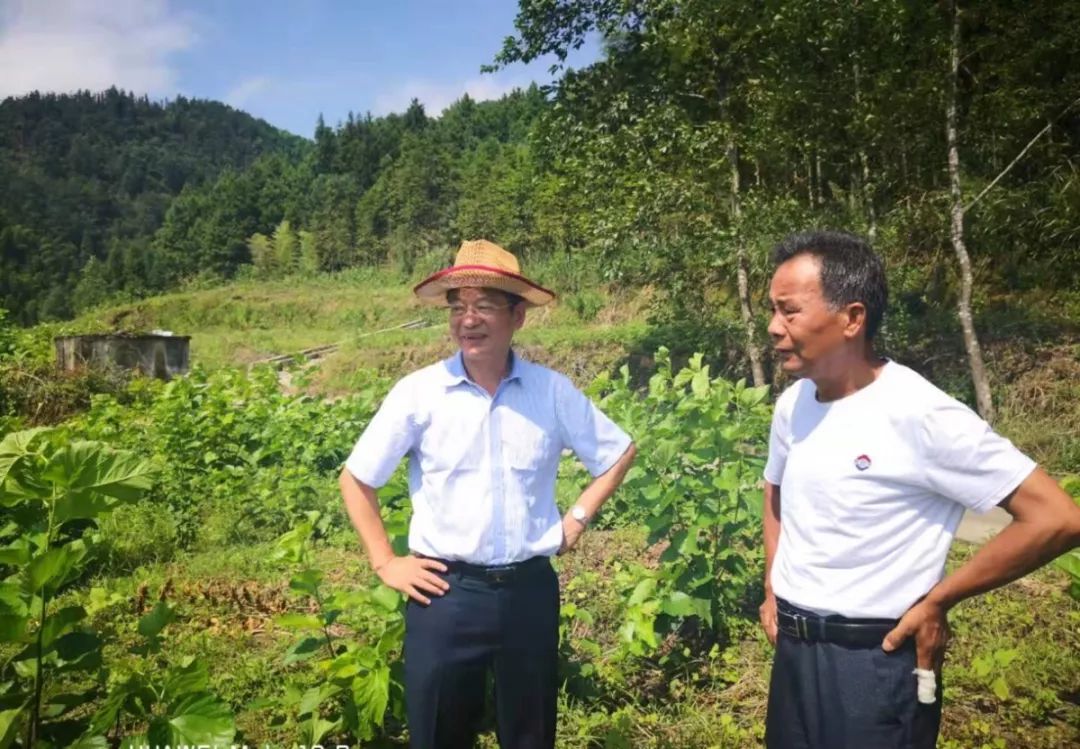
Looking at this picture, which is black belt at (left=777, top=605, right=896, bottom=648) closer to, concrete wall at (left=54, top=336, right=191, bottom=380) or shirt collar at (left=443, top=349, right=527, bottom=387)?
shirt collar at (left=443, top=349, right=527, bottom=387)

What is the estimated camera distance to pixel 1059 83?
9344 millimetres

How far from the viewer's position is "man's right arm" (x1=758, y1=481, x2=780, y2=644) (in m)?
1.93

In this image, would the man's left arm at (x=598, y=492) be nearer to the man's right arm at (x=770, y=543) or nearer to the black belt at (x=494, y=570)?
the black belt at (x=494, y=570)

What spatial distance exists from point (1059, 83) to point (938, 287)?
3200mm

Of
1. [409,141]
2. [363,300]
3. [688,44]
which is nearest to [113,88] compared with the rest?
[409,141]

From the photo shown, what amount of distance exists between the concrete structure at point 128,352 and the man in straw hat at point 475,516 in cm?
1311

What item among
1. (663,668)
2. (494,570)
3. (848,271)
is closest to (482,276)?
(494,570)

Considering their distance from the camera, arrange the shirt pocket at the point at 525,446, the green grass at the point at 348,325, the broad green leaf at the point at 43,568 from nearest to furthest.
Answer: the broad green leaf at the point at 43,568
the shirt pocket at the point at 525,446
the green grass at the point at 348,325

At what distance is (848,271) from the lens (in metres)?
1.63

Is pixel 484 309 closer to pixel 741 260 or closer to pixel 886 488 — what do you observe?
pixel 886 488

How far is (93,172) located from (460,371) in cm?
13364

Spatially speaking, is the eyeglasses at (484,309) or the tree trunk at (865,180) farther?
the tree trunk at (865,180)

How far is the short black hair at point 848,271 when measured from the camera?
1623 mm

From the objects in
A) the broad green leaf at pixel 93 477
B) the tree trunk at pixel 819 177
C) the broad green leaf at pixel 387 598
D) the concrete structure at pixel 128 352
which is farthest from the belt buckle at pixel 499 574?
the concrete structure at pixel 128 352
